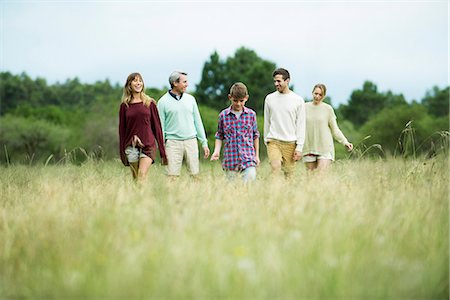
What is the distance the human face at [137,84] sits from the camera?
822cm

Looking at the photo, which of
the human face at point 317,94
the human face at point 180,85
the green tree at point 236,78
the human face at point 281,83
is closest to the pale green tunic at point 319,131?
the human face at point 317,94

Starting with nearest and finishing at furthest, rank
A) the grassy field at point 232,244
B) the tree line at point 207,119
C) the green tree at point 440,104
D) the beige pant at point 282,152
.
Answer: the grassy field at point 232,244, the beige pant at point 282,152, the tree line at point 207,119, the green tree at point 440,104

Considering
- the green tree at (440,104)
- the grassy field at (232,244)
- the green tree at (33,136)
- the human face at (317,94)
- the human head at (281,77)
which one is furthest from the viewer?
the green tree at (440,104)

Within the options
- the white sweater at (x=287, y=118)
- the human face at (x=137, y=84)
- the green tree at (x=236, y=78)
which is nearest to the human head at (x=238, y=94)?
the white sweater at (x=287, y=118)

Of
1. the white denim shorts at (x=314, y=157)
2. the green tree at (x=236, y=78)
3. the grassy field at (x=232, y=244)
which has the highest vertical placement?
the green tree at (x=236, y=78)

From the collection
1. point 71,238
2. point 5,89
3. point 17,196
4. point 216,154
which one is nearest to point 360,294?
point 71,238

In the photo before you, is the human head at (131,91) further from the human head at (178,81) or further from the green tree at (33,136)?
the green tree at (33,136)

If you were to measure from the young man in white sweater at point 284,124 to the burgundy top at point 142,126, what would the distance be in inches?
60.9

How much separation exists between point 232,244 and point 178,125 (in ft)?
13.9

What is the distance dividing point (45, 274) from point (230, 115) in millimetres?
4498

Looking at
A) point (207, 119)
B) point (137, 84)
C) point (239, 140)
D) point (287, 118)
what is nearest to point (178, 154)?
point (239, 140)

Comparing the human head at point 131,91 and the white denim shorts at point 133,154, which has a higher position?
the human head at point 131,91

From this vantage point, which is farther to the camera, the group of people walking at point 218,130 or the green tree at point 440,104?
the green tree at point 440,104

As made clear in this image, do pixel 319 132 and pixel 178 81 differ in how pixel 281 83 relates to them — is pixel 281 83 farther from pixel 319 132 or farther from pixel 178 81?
pixel 178 81
